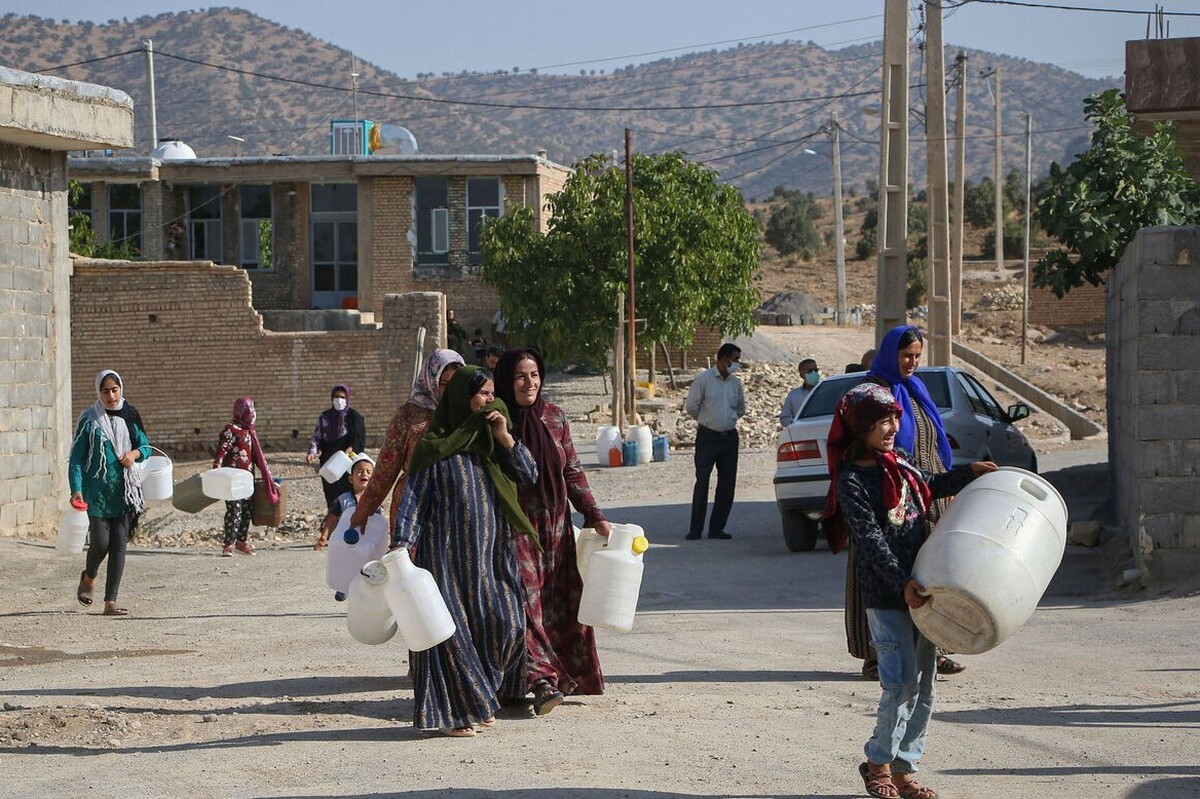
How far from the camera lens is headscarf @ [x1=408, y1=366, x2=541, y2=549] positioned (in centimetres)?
650

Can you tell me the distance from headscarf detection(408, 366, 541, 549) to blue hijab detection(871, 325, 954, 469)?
1.79 m

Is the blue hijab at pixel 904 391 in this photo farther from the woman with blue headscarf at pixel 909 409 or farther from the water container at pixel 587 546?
the water container at pixel 587 546

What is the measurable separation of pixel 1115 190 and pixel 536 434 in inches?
331

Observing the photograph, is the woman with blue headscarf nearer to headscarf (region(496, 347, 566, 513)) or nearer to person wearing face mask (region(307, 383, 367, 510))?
headscarf (region(496, 347, 566, 513))

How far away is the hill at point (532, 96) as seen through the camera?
152 meters

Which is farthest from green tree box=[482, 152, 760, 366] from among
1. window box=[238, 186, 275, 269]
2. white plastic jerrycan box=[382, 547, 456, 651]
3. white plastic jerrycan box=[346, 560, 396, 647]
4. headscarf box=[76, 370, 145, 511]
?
white plastic jerrycan box=[382, 547, 456, 651]

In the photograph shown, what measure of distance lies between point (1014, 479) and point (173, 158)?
123 feet

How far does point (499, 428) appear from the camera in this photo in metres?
6.55

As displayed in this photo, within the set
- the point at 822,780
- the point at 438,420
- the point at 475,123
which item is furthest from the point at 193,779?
the point at 475,123

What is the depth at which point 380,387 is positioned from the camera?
26.3m

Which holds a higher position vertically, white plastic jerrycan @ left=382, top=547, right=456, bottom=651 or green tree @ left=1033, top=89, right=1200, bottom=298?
green tree @ left=1033, top=89, right=1200, bottom=298

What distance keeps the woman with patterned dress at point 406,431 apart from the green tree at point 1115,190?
8.17 metres

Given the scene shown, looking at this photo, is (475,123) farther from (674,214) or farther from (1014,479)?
(1014,479)

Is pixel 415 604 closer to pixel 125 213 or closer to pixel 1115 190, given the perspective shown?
pixel 1115 190
